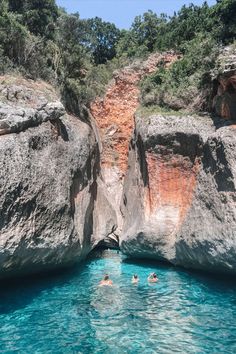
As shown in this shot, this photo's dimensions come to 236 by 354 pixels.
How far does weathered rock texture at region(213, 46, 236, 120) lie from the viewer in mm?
14617

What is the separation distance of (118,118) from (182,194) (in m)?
7.49

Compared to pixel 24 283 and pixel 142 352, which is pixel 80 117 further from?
pixel 142 352

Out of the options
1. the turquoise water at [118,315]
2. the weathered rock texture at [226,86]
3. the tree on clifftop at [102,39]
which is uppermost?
the tree on clifftop at [102,39]

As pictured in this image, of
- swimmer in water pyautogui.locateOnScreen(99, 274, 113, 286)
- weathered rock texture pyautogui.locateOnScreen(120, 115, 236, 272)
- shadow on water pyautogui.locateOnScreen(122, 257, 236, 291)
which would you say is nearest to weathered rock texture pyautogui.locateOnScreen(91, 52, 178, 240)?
weathered rock texture pyautogui.locateOnScreen(120, 115, 236, 272)

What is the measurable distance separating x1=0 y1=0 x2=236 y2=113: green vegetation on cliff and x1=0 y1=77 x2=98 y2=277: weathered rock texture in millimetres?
1953

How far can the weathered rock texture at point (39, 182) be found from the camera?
1203cm

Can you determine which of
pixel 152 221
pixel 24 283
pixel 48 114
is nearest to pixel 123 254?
pixel 152 221

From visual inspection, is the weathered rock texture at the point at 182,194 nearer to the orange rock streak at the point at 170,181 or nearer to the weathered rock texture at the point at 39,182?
the orange rock streak at the point at 170,181

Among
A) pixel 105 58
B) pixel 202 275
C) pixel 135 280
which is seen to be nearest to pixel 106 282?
pixel 135 280

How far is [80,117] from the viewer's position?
1923cm

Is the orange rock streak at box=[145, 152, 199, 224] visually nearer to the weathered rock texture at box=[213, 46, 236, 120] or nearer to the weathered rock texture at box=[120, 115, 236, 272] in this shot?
the weathered rock texture at box=[120, 115, 236, 272]

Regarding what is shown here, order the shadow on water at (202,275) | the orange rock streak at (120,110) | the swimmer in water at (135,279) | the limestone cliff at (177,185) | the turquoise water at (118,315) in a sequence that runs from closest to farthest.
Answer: the turquoise water at (118,315), the limestone cliff at (177,185), the shadow on water at (202,275), the swimmer in water at (135,279), the orange rock streak at (120,110)

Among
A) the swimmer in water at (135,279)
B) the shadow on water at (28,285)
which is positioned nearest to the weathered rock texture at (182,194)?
the swimmer in water at (135,279)

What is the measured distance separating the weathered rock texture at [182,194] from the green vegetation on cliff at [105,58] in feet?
6.27
